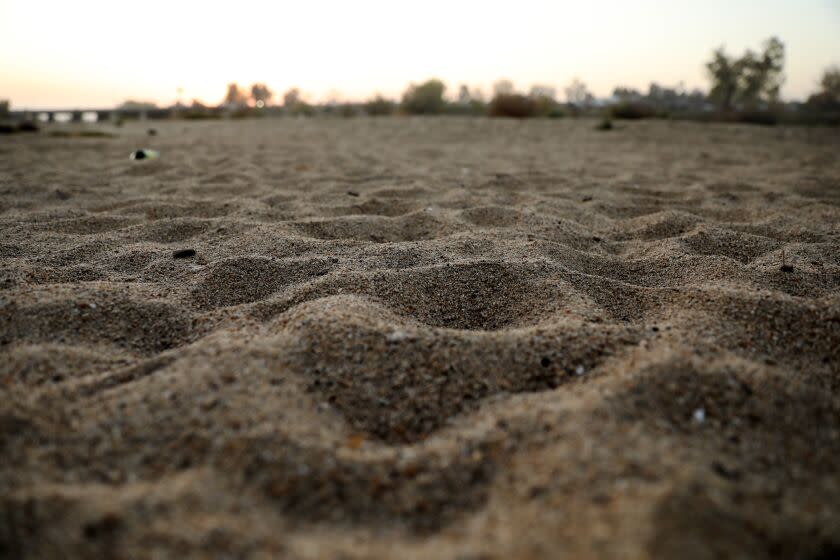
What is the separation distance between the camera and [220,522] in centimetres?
72

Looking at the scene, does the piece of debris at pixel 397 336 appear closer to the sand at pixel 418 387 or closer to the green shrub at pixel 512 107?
the sand at pixel 418 387

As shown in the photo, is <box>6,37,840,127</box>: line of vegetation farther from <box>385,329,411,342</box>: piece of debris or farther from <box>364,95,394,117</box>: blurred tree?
<box>385,329,411,342</box>: piece of debris

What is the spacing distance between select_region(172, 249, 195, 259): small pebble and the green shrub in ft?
29.2

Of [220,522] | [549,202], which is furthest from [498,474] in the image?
[549,202]

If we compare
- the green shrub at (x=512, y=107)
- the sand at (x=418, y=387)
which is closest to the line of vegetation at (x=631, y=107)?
the green shrub at (x=512, y=107)

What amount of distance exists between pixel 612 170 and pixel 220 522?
390 cm

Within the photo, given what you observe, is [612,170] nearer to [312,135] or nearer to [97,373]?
[97,373]

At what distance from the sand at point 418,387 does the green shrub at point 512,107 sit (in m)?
8.13

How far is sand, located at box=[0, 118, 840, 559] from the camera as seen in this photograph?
0.72 metres

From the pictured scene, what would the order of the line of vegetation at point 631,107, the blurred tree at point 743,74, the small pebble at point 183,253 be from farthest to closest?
the blurred tree at point 743,74 → the line of vegetation at point 631,107 → the small pebble at point 183,253

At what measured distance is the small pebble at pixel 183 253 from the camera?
1.81m

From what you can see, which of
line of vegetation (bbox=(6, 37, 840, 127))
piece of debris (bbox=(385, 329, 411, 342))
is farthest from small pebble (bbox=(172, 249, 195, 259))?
line of vegetation (bbox=(6, 37, 840, 127))

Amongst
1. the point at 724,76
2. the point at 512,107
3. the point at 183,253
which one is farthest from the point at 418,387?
the point at 724,76

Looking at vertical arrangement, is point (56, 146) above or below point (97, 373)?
above
